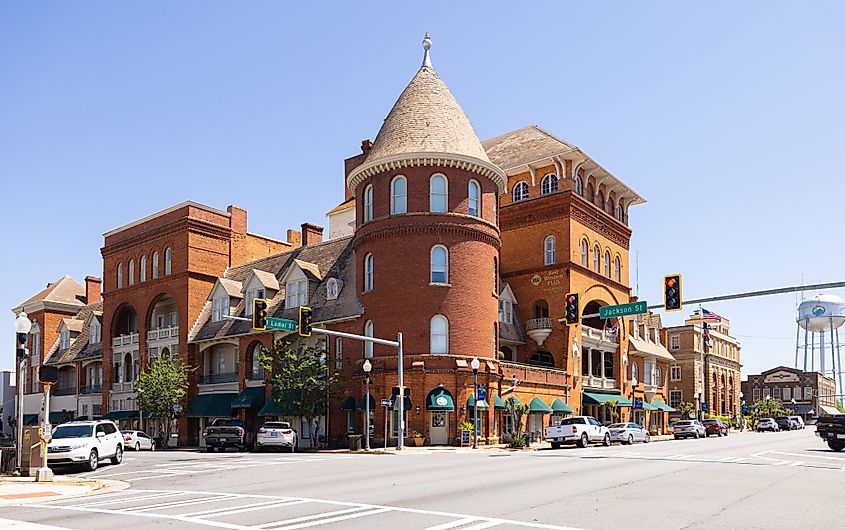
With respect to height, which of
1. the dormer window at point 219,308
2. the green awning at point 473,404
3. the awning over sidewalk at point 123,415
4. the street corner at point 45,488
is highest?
the dormer window at point 219,308

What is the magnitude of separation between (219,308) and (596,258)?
82.9 ft

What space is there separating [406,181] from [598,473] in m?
27.0

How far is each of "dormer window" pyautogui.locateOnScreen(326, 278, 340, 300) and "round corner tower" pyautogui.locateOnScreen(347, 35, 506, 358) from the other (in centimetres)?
307

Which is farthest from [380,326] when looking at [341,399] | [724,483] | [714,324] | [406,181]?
[714,324]

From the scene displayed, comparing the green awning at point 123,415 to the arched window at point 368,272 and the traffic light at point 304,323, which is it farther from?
the traffic light at point 304,323

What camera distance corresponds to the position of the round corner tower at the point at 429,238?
45781mm

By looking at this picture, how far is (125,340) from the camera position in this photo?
212 feet

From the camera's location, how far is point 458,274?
1825 inches

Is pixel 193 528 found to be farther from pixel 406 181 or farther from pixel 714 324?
pixel 714 324

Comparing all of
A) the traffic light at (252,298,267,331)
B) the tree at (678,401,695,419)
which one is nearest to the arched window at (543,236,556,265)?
the traffic light at (252,298,267,331)

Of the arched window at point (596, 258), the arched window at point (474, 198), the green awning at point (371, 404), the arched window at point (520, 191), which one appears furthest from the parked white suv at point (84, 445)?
the arched window at point (596, 258)

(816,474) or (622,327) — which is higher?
(622,327)

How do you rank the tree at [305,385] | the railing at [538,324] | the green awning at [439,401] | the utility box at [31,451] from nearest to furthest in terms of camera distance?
the utility box at [31,451], the green awning at [439,401], the tree at [305,385], the railing at [538,324]

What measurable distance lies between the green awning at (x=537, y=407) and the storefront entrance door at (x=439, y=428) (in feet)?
22.1
